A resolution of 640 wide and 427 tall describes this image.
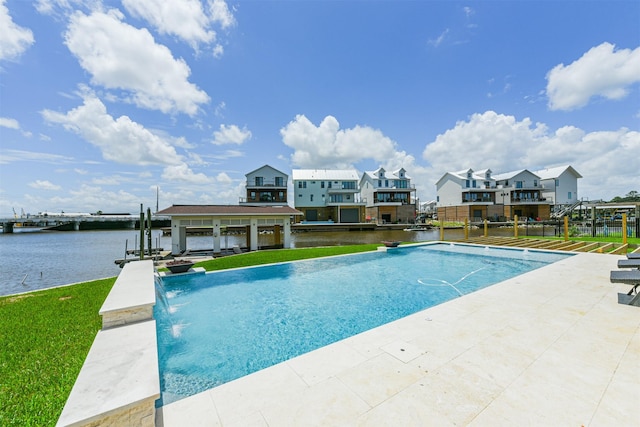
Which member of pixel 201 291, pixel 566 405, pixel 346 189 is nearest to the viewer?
pixel 566 405

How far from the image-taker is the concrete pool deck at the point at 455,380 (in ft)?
9.61

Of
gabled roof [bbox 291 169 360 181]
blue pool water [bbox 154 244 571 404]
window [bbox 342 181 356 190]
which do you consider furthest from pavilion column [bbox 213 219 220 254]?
window [bbox 342 181 356 190]

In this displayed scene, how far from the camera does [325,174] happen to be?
180ft

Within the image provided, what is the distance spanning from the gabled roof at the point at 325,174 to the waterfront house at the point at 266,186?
5.80 metres

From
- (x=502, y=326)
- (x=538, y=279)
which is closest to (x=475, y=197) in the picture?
(x=538, y=279)

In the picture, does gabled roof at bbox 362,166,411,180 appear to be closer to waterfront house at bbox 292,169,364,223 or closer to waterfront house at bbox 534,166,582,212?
waterfront house at bbox 292,169,364,223

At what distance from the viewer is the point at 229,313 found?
820 cm

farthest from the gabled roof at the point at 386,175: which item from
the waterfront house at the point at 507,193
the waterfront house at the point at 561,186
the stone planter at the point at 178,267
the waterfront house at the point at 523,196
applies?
the stone planter at the point at 178,267

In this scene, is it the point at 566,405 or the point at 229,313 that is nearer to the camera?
the point at 566,405

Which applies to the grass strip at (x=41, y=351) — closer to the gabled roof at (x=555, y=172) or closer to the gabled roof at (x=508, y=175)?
the gabled roof at (x=508, y=175)

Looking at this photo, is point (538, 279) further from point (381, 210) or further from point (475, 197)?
point (475, 197)

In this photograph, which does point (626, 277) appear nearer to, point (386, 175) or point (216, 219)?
point (216, 219)

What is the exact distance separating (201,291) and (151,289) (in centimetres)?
539

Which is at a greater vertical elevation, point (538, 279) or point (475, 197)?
point (475, 197)
